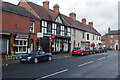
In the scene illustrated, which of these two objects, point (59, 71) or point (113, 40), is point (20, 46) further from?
point (113, 40)

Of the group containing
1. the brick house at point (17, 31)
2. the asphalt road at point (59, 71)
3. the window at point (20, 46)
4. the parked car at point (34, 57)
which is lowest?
the asphalt road at point (59, 71)

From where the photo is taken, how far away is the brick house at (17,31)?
689 inches

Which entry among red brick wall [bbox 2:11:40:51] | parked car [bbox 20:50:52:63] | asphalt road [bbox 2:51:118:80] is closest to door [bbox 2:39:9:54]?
red brick wall [bbox 2:11:40:51]

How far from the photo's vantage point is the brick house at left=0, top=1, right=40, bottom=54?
1750 cm

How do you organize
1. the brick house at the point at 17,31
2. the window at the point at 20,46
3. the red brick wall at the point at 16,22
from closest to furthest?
1. the brick house at the point at 17,31
2. the red brick wall at the point at 16,22
3. the window at the point at 20,46

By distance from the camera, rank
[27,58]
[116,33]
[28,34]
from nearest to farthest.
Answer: [27,58] < [28,34] < [116,33]

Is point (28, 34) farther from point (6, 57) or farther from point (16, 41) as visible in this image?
point (6, 57)

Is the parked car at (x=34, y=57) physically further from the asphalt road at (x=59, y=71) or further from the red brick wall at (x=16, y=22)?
the red brick wall at (x=16, y=22)

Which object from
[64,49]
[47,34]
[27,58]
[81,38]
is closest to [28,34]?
[47,34]

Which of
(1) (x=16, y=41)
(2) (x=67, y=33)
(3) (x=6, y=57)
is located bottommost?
(3) (x=6, y=57)

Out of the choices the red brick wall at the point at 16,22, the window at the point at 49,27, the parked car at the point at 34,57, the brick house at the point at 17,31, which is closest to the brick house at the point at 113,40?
the window at the point at 49,27

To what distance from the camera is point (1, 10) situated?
17.1 meters

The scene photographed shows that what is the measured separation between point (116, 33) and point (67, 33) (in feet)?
168

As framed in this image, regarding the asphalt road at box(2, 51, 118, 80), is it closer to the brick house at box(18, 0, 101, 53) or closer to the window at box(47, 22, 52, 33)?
the brick house at box(18, 0, 101, 53)
